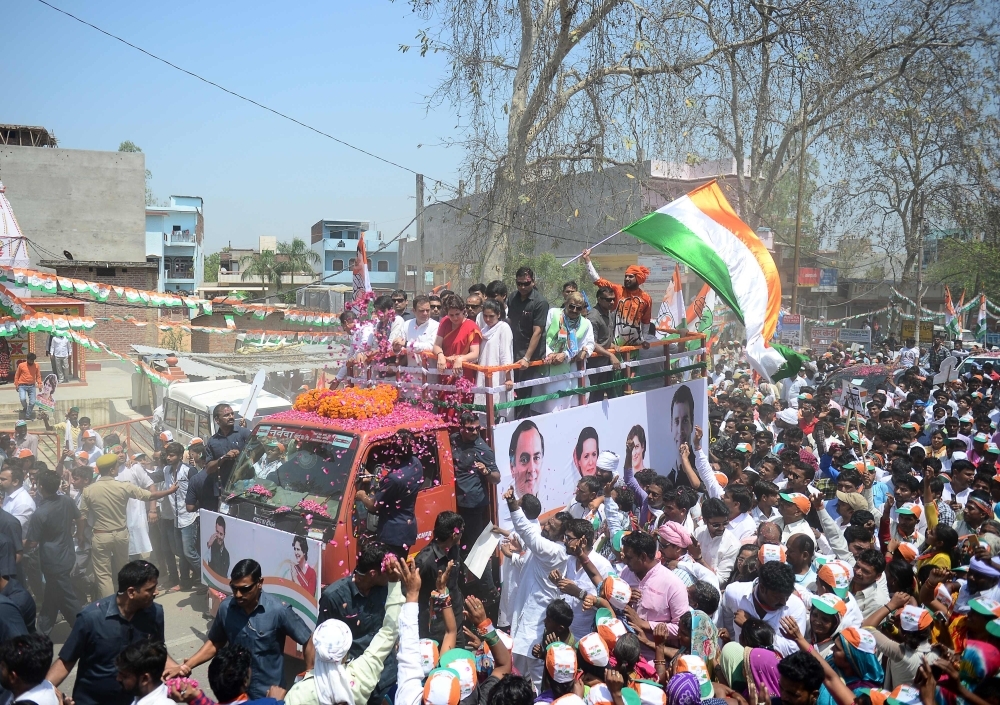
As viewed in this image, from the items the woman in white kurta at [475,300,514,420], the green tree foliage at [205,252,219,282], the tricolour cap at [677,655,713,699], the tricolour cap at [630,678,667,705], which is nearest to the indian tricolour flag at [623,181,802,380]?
the woman in white kurta at [475,300,514,420]

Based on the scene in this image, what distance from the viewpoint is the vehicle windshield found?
589 centimetres

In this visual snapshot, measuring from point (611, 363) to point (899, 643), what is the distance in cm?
408

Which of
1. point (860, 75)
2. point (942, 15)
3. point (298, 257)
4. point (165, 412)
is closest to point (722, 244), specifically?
point (165, 412)

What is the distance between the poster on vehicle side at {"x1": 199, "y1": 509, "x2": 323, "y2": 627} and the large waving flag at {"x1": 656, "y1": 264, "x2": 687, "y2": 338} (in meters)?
5.35

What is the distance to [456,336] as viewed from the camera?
23.0 feet

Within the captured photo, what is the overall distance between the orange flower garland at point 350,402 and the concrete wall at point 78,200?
31.7m

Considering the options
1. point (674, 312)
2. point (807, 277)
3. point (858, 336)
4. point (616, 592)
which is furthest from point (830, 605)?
point (807, 277)

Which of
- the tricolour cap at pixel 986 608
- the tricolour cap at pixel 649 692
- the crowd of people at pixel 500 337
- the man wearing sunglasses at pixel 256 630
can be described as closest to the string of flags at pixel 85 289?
the crowd of people at pixel 500 337

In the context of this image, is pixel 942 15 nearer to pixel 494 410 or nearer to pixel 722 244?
pixel 722 244

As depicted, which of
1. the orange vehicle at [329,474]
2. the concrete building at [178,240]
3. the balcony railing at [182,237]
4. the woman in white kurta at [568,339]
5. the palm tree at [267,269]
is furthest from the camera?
the balcony railing at [182,237]

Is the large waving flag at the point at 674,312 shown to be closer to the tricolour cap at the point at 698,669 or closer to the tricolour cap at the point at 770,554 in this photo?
the tricolour cap at the point at 770,554

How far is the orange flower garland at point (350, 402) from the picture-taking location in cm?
633

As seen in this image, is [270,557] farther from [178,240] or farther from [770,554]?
[178,240]

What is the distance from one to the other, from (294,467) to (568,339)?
2.76 meters
